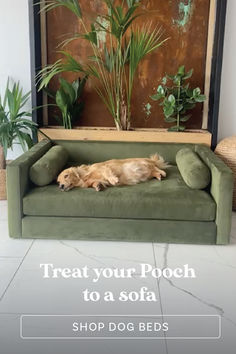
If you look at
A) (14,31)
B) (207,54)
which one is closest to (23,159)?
(14,31)

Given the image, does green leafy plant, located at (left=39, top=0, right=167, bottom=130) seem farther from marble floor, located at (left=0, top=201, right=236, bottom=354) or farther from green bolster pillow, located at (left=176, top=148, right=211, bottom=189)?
marble floor, located at (left=0, top=201, right=236, bottom=354)

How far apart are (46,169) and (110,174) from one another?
507mm

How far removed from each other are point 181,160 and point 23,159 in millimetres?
1317

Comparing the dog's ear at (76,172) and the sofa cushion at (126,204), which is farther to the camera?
the dog's ear at (76,172)

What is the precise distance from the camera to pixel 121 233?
2.79 metres

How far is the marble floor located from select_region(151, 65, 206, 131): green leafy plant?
4.17ft

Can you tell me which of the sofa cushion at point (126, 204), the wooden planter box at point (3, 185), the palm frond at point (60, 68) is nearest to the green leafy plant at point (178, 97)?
the palm frond at point (60, 68)

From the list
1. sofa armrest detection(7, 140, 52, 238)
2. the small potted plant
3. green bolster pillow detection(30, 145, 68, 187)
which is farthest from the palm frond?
sofa armrest detection(7, 140, 52, 238)

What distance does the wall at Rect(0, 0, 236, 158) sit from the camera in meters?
3.69

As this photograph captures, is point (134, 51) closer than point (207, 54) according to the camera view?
Yes

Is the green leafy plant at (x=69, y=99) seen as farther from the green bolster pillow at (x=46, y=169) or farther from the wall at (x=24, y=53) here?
the green bolster pillow at (x=46, y=169)

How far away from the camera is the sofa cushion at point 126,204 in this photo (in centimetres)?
273

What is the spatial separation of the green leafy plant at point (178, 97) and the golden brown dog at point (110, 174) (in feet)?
2.23

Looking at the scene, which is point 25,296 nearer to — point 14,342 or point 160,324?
point 14,342
